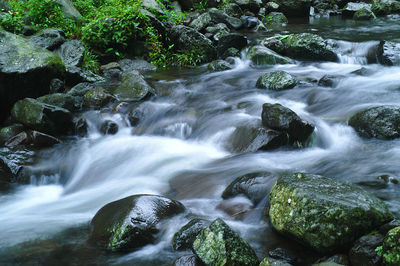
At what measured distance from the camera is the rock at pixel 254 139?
5301 millimetres

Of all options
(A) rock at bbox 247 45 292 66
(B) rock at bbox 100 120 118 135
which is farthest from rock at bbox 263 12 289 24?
(B) rock at bbox 100 120 118 135

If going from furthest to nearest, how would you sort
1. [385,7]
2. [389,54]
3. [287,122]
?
[385,7] → [389,54] → [287,122]

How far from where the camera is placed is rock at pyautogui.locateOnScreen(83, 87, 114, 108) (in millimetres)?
7230

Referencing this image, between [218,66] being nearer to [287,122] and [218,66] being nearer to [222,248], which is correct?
[287,122]

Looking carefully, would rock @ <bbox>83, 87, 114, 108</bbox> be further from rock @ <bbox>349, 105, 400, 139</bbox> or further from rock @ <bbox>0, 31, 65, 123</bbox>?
rock @ <bbox>349, 105, 400, 139</bbox>

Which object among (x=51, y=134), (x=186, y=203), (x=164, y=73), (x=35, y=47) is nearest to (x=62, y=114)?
(x=51, y=134)

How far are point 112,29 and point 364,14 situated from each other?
37.1 feet

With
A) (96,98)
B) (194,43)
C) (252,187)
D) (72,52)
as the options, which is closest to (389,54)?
(194,43)

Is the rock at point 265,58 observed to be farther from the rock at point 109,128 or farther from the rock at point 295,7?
the rock at point 295,7

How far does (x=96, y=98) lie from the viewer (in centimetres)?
724

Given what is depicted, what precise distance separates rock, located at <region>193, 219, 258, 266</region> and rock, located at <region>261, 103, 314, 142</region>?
2673 mm

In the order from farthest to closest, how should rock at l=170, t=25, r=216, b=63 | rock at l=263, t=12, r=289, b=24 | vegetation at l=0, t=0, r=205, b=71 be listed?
rock at l=263, t=12, r=289, b=24
rock at l=170, t=25, r=216, b=63
vegetation at l=0, t=0, r=205, b=71

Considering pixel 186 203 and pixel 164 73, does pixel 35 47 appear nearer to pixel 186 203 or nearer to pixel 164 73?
pixel 164 73

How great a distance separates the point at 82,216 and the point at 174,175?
4.72 ft
